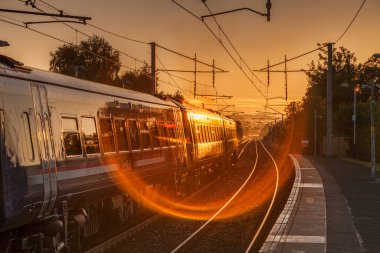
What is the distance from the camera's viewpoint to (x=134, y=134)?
15.0m

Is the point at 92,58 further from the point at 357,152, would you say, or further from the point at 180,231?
the point at 180,231

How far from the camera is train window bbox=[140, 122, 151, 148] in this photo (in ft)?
51.8

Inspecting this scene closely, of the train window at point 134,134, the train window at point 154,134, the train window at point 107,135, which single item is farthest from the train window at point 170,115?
the train window at point 107,135

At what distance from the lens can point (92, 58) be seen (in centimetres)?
7900

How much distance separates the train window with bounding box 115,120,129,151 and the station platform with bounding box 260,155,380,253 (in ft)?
12.5

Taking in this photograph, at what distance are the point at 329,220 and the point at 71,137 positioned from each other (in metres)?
8.26

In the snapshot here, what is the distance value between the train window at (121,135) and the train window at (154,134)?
2.46m

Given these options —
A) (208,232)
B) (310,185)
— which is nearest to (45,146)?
(208,232)

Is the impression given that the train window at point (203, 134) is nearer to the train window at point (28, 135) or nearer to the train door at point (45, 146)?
the train door at point (45, 146)

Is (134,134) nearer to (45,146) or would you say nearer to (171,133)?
(171,133)

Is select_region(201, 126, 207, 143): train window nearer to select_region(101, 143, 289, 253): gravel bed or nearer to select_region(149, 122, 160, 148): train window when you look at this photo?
select_region(101, 143, 289, 253): gravel bed

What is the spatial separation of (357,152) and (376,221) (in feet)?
141

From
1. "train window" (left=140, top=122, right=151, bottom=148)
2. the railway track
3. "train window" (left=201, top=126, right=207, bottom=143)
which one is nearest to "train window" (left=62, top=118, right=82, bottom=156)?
the railway track

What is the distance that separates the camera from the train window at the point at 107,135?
12.7m
